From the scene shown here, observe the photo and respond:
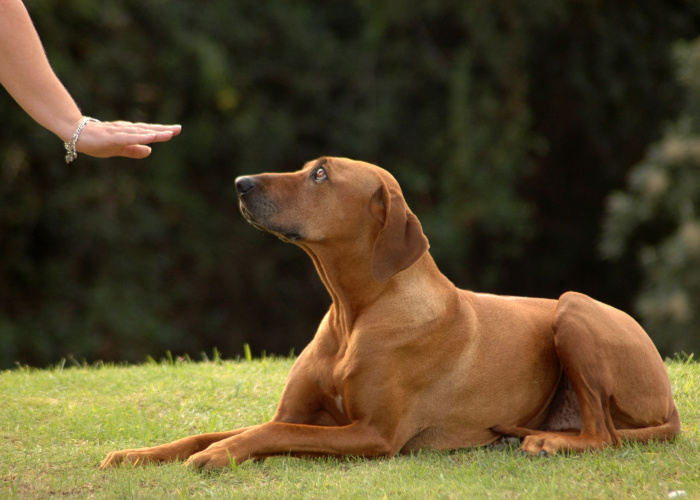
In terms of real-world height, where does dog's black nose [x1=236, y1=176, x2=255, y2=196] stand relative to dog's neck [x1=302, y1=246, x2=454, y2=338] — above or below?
above

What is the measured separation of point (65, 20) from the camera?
13.5 meters

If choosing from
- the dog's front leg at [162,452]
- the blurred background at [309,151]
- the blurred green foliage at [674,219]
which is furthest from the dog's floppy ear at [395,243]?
the blurred background at [309,151]

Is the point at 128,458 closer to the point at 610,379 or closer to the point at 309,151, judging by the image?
the point at 610,379

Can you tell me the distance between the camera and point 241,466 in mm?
4234

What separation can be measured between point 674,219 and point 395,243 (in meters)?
9.02

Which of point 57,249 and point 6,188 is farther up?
point 6,188

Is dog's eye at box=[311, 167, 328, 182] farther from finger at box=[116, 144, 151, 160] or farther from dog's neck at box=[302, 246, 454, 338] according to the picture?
finger at box=[116, 144, 151, 160]

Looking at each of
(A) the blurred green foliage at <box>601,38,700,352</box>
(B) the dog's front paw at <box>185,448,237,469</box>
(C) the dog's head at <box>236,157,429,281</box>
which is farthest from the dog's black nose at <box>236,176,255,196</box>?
(A) the blurred green foliage at <box>601,38,700,352</box>

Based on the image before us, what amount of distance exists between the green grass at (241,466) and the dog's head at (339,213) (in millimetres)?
1020

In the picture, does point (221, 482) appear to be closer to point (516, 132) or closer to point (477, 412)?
point (477, 412)

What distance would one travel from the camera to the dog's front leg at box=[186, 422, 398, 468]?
4.29 meters

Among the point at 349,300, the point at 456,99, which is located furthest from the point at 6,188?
the point at 349,300

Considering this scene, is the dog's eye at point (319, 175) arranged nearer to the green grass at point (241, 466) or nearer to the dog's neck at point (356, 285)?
the dog's neck at point (356, 285)

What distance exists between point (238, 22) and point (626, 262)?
26.2ft
